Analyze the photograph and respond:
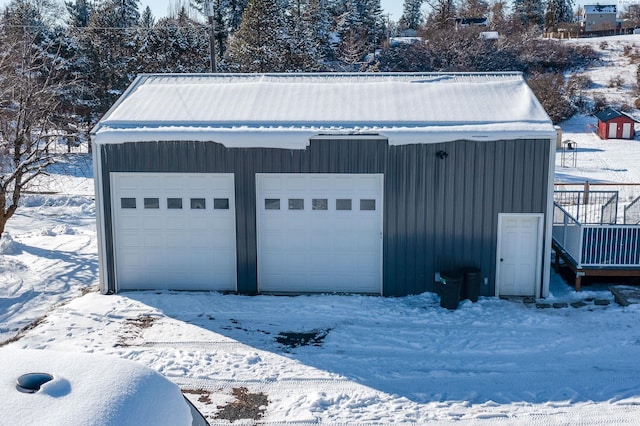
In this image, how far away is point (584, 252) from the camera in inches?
488

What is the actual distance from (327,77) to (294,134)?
3.43m

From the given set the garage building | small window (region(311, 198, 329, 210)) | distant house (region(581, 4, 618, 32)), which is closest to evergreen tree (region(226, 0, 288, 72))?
the garage building

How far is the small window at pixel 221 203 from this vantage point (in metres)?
12.5

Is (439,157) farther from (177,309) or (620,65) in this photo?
(620,65)

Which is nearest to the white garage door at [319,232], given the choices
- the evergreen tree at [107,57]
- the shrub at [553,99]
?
the evergreen tree at [107,57]

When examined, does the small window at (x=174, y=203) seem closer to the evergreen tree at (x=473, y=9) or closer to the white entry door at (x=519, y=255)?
the white entry door at (x=519, y=255)

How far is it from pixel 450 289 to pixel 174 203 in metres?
5.49

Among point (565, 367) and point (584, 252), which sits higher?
point (584, 252)

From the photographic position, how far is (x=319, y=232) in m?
12.4

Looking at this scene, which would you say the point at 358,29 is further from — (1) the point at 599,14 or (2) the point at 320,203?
(2) the point at 320,203

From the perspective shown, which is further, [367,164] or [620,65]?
[620,65]

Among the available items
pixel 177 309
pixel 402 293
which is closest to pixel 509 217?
pixel 402 293

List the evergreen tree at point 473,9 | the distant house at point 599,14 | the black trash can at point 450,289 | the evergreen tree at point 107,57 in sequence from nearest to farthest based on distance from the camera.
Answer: the black trash can at point 450,289 < the evergreen tree at point 107,57 < the evergreen tree at point 473,9 < the distant house at point 599,14

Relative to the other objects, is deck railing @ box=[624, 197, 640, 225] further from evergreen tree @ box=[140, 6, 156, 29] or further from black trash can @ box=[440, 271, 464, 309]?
evergreen tree @ box=[140, 6, 156, 29]
